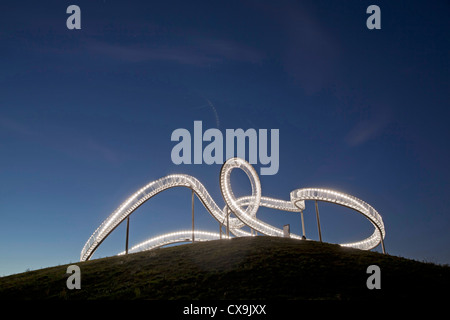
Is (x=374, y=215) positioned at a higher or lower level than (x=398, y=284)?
higher

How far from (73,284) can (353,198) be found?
2807cm

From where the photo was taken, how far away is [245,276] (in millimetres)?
19047

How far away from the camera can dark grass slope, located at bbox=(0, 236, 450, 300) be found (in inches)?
651

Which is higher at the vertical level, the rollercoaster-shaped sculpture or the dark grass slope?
the rollercoaster-shaped sculpture

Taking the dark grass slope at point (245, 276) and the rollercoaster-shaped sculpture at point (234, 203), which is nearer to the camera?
the dark grass slope at point (245, 276)

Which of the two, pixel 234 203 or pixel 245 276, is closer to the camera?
pixel 245 276

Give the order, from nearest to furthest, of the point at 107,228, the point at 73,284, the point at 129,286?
the point at 129,286 → the point at 73,284 → the point at 107,228

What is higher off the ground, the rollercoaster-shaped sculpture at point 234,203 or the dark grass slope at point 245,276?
Answer: the rollercoaster-shaped sculpture at point 234,203

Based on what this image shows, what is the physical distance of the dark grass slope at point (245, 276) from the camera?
16.5 metres

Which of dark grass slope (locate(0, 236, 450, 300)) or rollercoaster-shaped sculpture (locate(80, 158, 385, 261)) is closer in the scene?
dark grass slope (locate(0, 236, 450, 300))
